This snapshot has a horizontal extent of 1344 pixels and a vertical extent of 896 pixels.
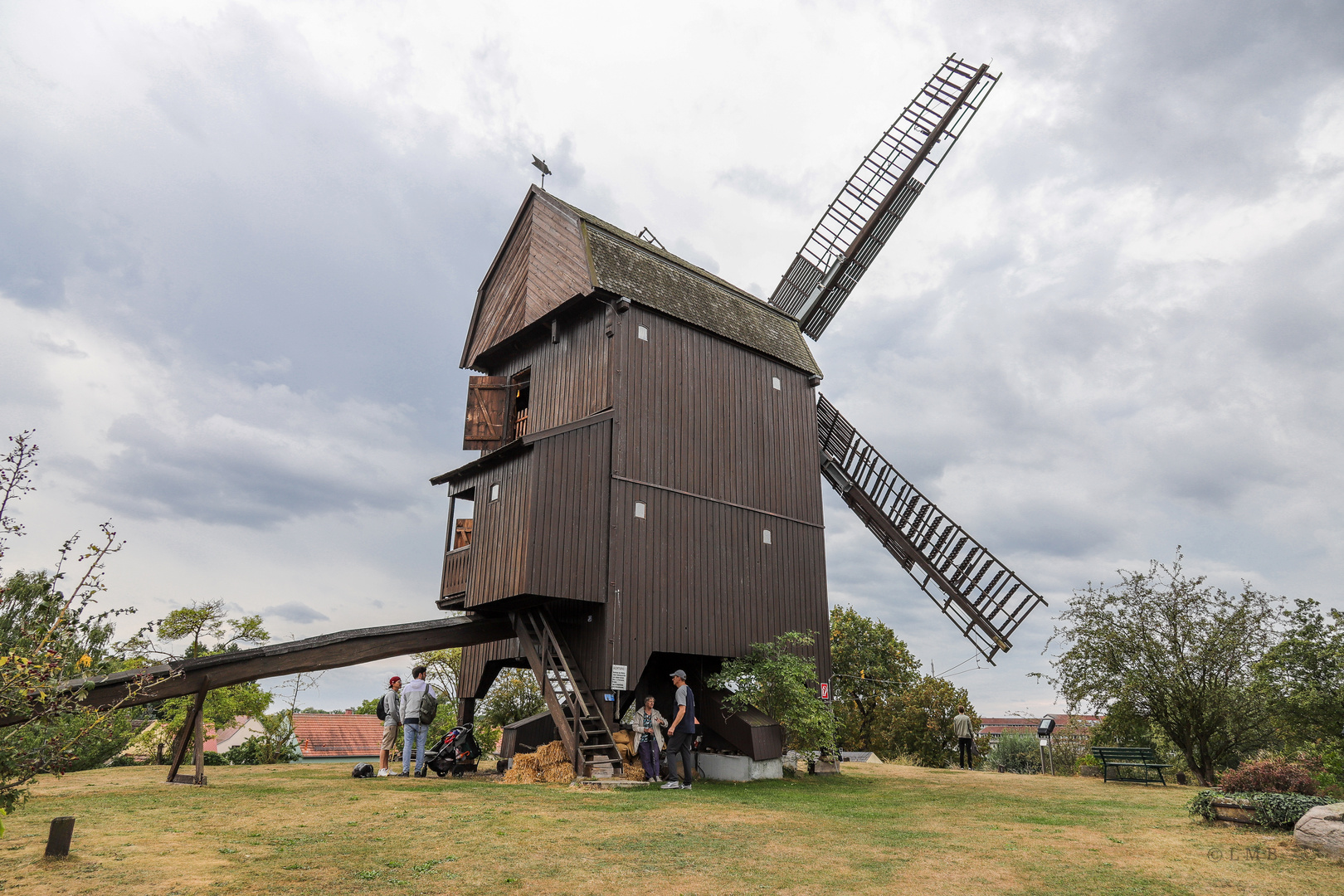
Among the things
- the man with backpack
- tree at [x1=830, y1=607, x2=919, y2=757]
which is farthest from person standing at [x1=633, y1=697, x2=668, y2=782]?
tree at [x1=830, y1=607, x2=919, y2=757]

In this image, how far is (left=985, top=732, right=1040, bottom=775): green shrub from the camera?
22828 mm

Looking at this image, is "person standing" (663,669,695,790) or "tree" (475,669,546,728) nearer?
"person standing" (663,669,695,790)

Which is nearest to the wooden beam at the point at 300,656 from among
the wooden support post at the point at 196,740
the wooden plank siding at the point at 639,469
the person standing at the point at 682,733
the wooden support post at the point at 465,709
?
the wooden support post at the point at 196,740

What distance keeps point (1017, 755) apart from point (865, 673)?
8.01 m

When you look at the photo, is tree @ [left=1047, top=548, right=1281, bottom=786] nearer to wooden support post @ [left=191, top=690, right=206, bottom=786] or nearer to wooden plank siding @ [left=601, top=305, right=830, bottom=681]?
wooden plank siding @ [left=601, top=305, right=830, bottom=681]

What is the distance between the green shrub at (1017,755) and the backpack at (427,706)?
17.2m

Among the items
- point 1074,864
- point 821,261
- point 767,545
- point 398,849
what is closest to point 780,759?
point 767,545

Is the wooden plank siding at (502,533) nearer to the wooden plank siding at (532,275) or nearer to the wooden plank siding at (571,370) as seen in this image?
the wooden plank siding at (571,370)

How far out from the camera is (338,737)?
27219 millimetres

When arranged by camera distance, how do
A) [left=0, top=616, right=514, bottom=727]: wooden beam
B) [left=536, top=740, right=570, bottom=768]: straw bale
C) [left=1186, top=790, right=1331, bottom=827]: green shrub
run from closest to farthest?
[left=1186, top=790, right=1331, bottom=827]: green shrub
[left=0, top=616, right=514, bottom=727]: wooden beam
[left=536, top=740, right=570, bottom=768]: straw bale

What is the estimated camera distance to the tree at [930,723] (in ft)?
Result: 85.1

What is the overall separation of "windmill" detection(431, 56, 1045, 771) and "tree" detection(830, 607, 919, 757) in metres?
11.8

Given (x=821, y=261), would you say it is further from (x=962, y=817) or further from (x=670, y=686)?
(x=962, y=817)

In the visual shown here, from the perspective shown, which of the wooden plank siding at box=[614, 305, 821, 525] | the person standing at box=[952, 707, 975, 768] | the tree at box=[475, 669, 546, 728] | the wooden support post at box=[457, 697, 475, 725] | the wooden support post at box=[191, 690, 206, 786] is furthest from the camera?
the tree at box=[475, 669, 546, 728]
